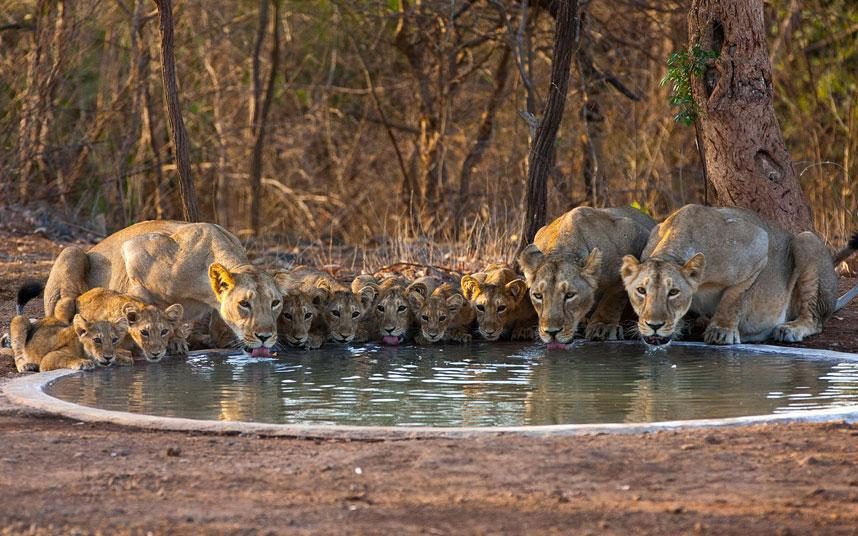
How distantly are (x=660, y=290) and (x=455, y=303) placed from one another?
1483 millimetres

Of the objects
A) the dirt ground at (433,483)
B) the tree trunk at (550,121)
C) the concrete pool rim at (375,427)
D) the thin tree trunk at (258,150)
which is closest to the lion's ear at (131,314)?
the concrete pool rim at (375,427)

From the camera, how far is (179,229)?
909 cm

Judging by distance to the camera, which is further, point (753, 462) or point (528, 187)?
point (528, 187)

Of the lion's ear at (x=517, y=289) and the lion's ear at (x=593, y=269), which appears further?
the lion's ear at (x=517, y=289)

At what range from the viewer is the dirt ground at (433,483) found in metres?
4.19

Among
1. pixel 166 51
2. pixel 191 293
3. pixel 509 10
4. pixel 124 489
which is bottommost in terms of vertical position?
pixel 124 489

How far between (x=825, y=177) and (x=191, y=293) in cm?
1059

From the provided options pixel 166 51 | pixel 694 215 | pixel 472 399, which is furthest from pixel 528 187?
pixel 472 399

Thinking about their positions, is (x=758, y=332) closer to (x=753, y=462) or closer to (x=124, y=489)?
(x=753, y=462)

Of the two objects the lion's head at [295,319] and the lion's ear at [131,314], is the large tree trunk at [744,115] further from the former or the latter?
the lion's ear at [131,314]

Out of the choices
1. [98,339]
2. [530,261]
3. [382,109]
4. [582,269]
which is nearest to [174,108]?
[98,339]

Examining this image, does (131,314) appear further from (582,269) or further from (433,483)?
(433,483)

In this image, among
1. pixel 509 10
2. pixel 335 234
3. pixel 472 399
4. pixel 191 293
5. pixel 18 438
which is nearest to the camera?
pixel 18 438

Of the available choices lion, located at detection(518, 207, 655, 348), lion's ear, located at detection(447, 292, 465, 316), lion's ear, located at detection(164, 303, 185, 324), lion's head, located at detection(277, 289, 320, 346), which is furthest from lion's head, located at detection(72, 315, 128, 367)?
lion, located at detection(518, 207, 655, 348)
